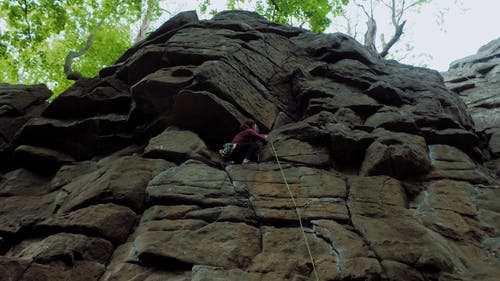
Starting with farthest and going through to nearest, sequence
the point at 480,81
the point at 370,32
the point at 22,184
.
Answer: the point at 370,32 → the point at 480,81 → the point at 22,184

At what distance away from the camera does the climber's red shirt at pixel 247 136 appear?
8.69 meters

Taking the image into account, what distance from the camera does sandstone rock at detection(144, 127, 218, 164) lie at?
8.27 meters

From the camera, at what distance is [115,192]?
7.00 m

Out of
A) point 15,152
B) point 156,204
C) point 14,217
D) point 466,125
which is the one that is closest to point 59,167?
point 15,152

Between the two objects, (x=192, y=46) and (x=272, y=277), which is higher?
(x=192, y=46)

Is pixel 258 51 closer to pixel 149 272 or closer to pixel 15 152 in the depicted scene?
pixel 15 152

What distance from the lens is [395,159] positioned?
8172mm

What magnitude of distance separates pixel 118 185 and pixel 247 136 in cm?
297

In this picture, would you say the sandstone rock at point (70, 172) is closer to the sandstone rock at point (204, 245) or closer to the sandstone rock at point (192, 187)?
the sandstone rock at point (192, 187)

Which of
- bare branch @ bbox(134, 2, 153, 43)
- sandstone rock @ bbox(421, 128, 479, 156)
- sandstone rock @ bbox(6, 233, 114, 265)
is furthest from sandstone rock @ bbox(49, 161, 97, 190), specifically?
bare branch @ bbox(134, 2, 153, 43)

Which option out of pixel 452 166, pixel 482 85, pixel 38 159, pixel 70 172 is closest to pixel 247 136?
pixel 70 172

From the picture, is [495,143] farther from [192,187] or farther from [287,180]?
[192,187]

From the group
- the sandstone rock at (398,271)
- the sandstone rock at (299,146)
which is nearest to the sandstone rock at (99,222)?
the sandstone rock at (299,146)

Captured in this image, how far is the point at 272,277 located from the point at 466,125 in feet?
26.2
